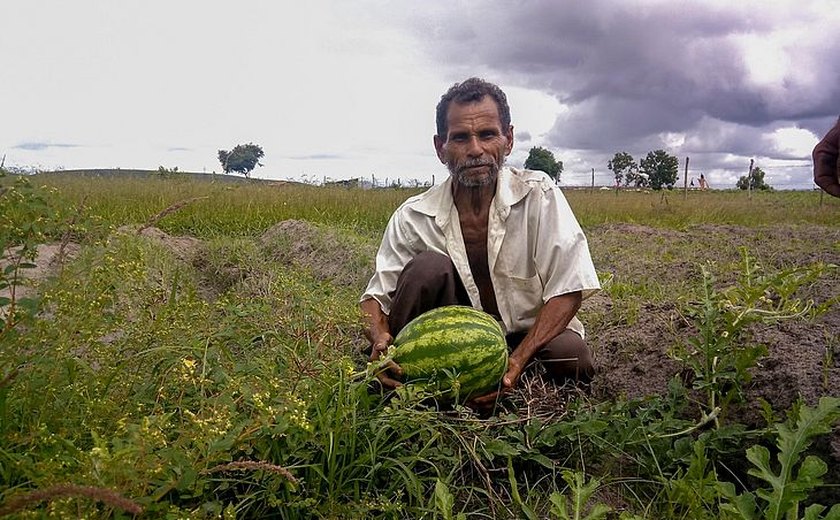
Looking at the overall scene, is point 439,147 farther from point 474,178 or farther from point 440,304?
point 440,304

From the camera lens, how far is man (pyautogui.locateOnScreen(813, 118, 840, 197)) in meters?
3.67

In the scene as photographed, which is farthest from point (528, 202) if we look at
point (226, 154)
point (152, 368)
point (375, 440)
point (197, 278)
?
point (226, 154)

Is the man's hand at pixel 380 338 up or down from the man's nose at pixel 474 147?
down

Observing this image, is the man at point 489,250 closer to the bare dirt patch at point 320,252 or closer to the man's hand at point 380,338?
the man's hand at point 380,338

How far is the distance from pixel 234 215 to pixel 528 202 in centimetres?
785

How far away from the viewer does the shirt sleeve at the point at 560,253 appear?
10.0 feet

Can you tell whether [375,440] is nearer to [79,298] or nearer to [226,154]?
[79,298]

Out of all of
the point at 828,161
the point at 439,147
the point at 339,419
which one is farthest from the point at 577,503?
the point at 828,161

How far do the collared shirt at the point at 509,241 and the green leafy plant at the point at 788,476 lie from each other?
1.27 metres

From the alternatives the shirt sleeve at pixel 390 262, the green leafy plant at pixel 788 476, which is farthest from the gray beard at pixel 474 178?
the green leafy plant at pixel 788 476

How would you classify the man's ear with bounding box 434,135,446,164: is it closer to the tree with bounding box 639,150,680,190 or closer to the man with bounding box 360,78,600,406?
the man with bounding box 360,78,600,406

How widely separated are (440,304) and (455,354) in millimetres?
660

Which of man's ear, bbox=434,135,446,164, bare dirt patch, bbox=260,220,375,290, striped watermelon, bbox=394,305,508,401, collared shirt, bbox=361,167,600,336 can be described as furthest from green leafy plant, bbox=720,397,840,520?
bare dirt patch, bbox=260,220,375,290

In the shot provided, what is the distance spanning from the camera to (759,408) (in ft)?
8.38
